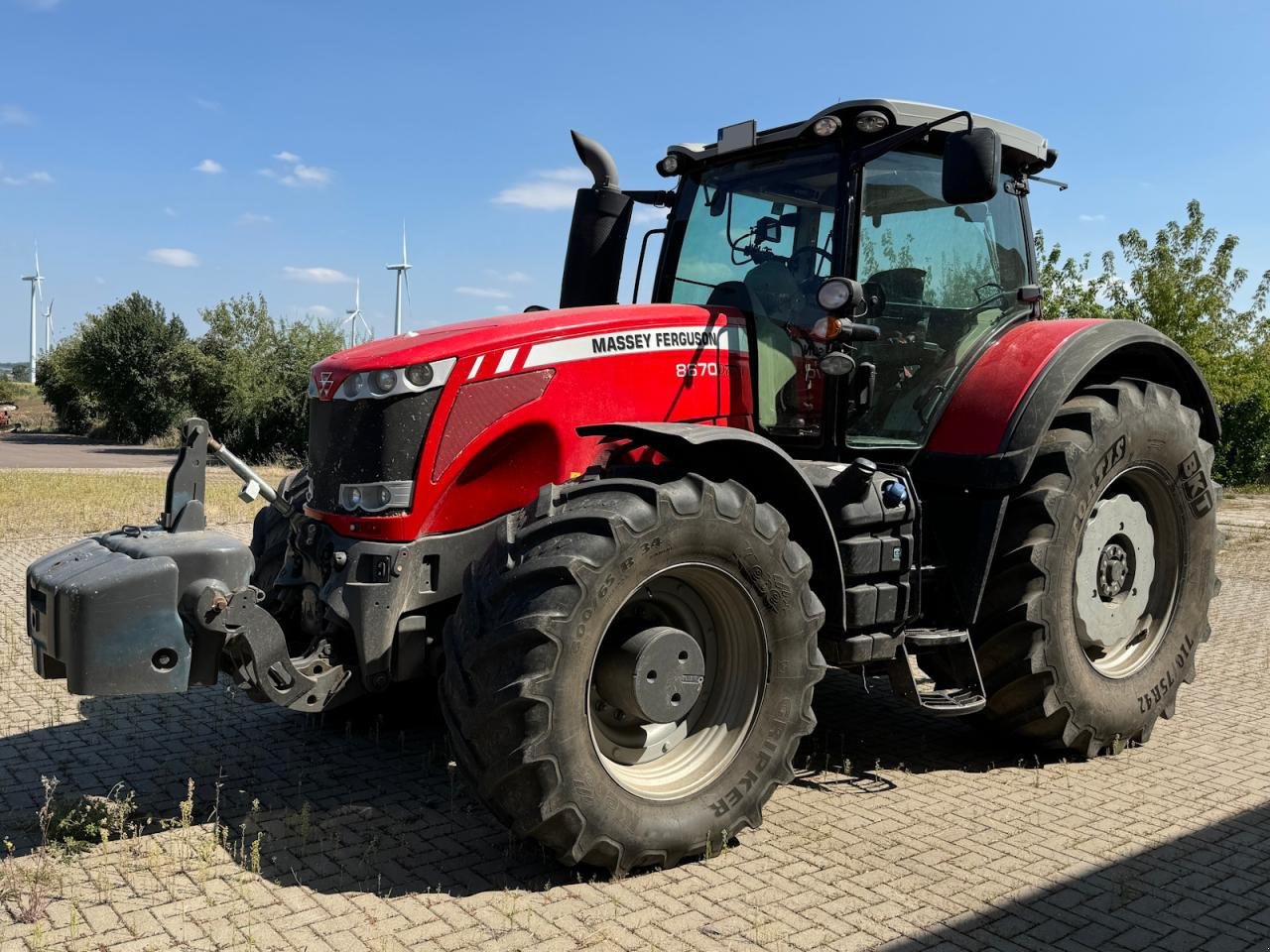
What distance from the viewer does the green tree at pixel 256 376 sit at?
112ft

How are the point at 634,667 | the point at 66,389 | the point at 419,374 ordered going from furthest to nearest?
the point at 66,389, the point at 419,374, the point at 634,667

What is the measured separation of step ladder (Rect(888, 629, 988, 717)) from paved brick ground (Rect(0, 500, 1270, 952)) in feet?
1.28

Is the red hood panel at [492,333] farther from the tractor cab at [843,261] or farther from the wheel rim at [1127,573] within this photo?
the wheel rim at [1127,573]

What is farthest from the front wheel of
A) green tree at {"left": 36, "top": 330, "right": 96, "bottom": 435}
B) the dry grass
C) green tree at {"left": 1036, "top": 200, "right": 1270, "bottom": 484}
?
green tree at {"left": 36, "top": 330, "right": 96, "bottom": 435}

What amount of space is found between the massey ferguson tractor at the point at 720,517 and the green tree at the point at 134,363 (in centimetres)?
3724

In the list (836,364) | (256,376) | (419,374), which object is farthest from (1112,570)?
(256,376)

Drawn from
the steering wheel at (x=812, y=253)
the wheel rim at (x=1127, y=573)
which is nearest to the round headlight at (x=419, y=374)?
the steering wheel at (x=812, y=253)

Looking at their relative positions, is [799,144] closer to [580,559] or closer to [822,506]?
[822,506]

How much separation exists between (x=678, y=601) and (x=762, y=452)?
655mm

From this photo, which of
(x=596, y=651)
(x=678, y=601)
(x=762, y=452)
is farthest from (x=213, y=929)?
(x=762, y=452)

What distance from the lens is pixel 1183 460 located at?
5.60 m

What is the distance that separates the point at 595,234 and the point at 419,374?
184 cm

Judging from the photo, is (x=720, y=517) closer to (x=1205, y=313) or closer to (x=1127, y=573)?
(x=1127, y=573)

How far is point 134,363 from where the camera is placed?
39.8 m
